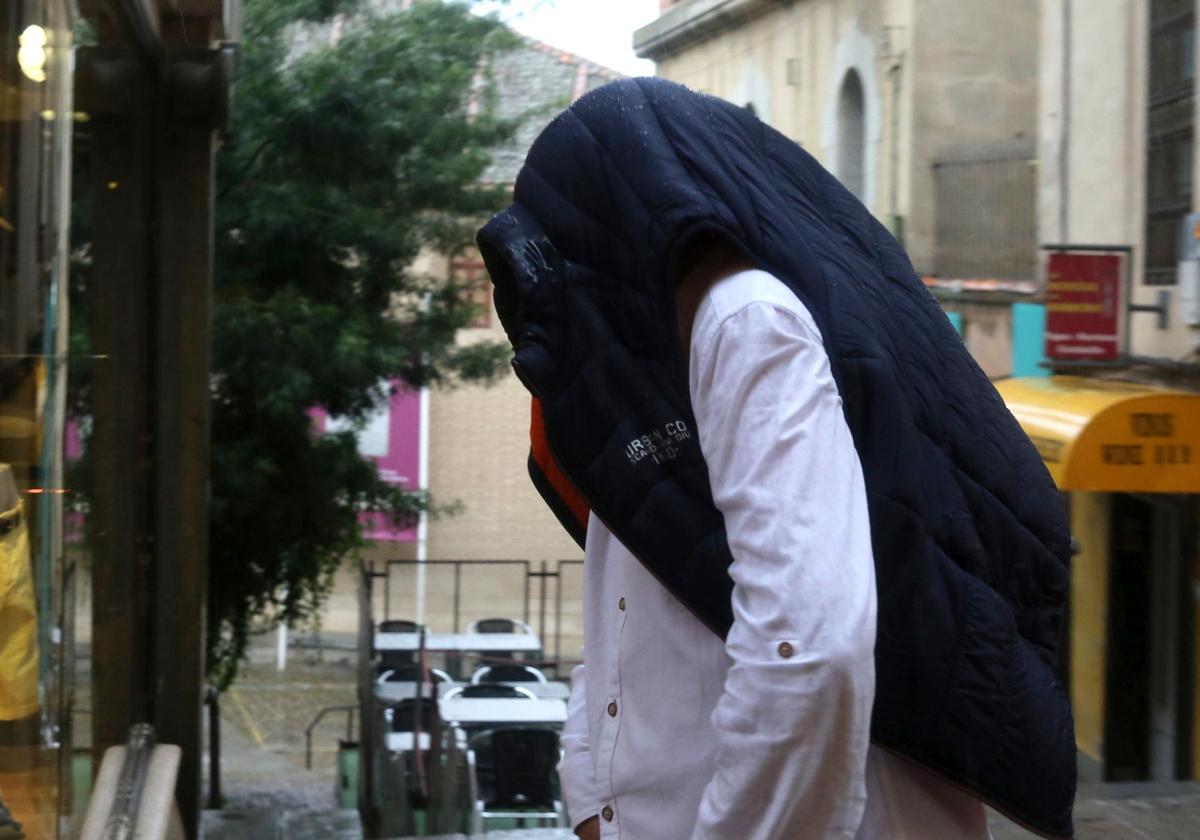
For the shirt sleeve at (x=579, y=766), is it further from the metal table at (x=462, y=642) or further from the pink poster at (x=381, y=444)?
the metal table at (x=462, y=642)

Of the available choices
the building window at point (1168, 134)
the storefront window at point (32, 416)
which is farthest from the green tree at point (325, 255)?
the storefront window at point (32, 416)

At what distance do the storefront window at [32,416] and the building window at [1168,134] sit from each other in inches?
343

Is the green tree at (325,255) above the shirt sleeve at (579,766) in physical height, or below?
above

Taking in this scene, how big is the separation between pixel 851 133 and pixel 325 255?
764 centimetres

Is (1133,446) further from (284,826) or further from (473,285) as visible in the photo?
(284,826)

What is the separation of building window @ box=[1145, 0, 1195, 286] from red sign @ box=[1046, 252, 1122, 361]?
29 centimetres

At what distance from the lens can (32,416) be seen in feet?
10.8

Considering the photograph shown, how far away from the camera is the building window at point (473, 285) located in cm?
1332

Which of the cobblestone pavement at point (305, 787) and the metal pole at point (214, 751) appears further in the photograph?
the metal pole at point (214, 751)

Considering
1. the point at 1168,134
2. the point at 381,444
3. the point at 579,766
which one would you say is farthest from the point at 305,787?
the point at 579,766

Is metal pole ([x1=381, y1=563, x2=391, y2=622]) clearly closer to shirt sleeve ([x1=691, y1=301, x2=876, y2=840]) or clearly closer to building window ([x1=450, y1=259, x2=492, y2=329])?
building window ([x1=450, y1=259, x2=492, y2=329])

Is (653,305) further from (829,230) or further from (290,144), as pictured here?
(290,144)

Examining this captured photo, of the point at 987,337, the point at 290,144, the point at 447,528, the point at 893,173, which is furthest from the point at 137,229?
the point at 447,528

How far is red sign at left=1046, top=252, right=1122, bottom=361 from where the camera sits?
1184 cm
